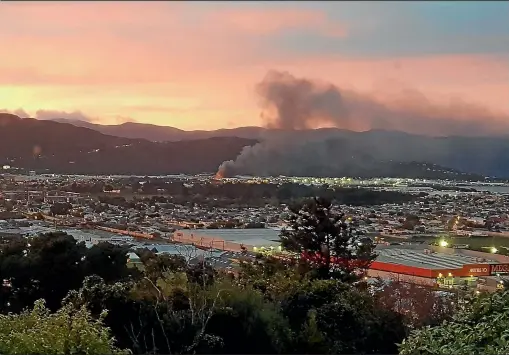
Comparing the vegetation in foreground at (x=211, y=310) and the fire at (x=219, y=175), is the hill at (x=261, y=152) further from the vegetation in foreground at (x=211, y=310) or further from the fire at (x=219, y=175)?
the vegetation in foreground at (x=211, y=310)

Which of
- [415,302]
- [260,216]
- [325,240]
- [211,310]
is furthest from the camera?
[260,216]

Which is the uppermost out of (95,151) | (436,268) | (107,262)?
(95,151)

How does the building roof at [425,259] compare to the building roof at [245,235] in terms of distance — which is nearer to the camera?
the building roof at [425,259]

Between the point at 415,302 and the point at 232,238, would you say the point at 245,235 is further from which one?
the point at 415,302

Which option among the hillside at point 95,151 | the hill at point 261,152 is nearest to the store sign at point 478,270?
the hill at point 261,152

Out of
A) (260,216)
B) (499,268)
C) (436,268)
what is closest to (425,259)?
(436,268)

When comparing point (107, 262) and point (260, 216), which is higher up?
point (107, 262)
